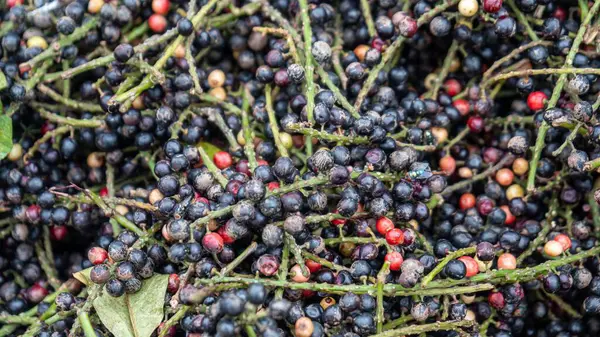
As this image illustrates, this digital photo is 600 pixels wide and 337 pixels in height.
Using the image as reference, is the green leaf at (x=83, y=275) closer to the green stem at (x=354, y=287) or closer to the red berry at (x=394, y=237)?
the green stem at (x=354, y=287)

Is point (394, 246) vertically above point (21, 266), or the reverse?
point (394, 246)

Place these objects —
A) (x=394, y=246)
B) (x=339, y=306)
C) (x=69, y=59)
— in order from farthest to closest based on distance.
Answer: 1. (x=69, y=59)
2. (x=394, y=246)
3. (x=339, y=306)

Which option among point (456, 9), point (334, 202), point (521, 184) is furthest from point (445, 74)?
point (334, 202)

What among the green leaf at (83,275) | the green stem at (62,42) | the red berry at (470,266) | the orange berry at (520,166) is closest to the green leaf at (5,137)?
the green stem at (62,42)

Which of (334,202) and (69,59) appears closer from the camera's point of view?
(334,202)

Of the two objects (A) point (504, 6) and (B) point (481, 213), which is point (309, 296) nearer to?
(B) point (481, 213)

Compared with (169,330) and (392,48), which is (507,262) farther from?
(169,330)

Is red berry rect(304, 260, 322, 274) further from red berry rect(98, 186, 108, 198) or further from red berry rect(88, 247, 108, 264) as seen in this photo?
red berry rect(98, 186, 108, 198)
